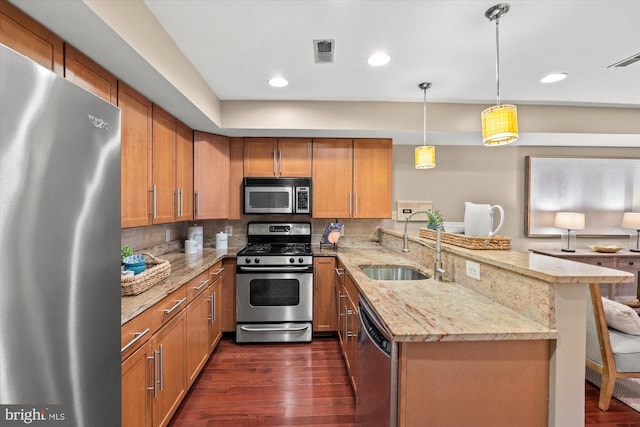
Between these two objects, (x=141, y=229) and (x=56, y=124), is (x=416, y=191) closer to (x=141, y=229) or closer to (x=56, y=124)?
(x=141, y=229)

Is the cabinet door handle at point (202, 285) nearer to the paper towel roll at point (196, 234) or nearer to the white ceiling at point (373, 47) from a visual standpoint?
the paper towel roll at point (196, 234)

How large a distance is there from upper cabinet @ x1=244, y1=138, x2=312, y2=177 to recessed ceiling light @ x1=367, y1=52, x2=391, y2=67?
4.30 ft

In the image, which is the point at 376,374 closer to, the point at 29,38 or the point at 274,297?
the point at 274,297

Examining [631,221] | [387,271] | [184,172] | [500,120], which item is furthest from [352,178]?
[631,221]

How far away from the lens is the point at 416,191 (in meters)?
3.89

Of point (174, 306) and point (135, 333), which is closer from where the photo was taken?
point (135, 333)

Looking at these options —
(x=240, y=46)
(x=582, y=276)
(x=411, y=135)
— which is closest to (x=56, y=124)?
(x=240, y=46)

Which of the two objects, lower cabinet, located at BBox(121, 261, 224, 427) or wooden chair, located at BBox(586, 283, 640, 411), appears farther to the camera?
wooden chair, located at BBox(586, 283, 640, 411)

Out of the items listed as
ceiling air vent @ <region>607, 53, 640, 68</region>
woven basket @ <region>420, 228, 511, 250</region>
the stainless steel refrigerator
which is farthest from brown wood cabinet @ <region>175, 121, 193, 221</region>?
ceiling air vent @ <region>607, 53, 640, 68</region>

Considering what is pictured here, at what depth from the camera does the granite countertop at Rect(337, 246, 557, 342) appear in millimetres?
1114

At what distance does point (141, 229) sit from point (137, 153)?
2.82ft

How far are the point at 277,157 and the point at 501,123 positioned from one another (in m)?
2.35

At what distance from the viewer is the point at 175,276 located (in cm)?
206

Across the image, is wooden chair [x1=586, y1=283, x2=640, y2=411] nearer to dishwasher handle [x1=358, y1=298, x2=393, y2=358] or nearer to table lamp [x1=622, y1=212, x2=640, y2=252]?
dishwasher handle [x1=358, y1=298, x2=393, y2=358]
